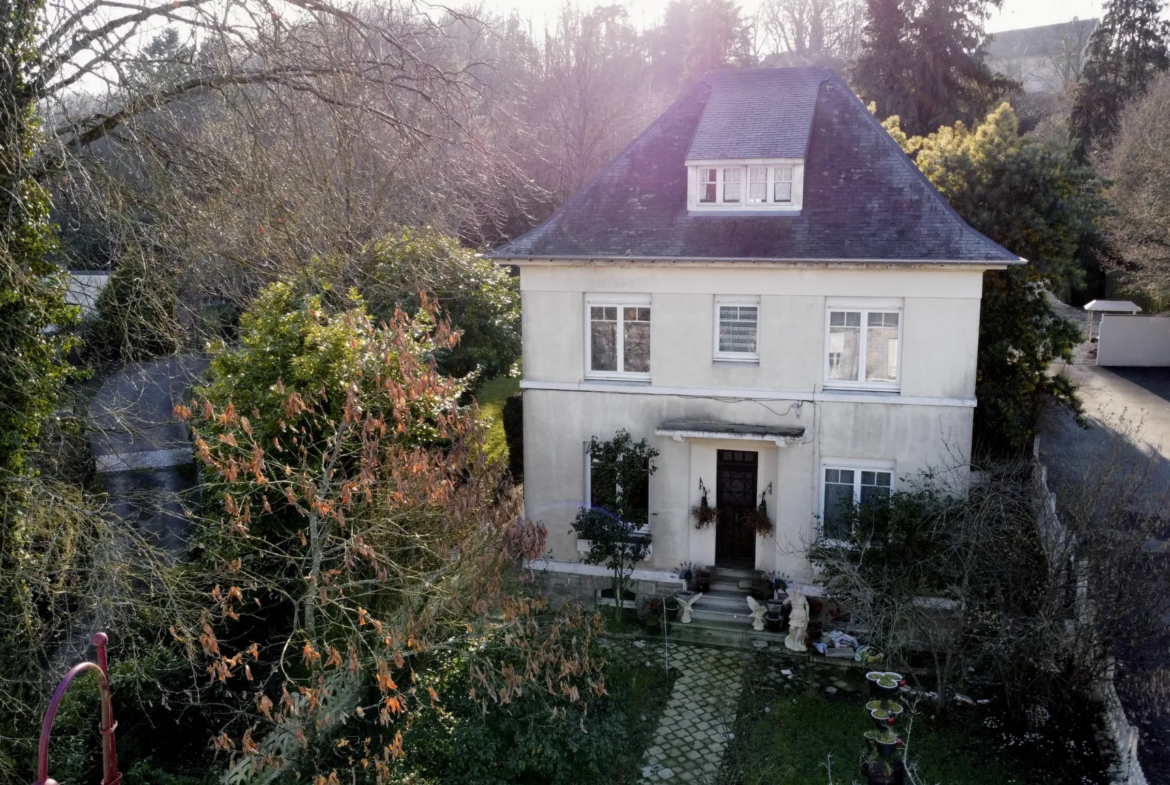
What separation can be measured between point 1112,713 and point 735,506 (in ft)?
24.4

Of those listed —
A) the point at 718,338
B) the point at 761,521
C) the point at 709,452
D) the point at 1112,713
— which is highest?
the point at 718,338

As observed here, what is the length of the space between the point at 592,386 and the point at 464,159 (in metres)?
7.90

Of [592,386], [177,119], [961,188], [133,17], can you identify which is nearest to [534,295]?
[592,386]

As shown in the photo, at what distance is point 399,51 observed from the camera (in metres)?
9.84

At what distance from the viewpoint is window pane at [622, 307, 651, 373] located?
1794 cm

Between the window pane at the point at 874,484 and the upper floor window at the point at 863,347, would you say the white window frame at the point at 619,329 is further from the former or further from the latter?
the window pane at the point at 874,484

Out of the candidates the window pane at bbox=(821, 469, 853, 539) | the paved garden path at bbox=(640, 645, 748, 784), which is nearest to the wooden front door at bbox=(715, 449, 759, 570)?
the window pane at bbox=(821, 469, 853, 539)

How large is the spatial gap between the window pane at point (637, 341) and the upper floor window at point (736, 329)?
139cm

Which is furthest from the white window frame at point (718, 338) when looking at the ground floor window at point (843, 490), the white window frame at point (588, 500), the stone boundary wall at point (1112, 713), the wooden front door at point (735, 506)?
the stone boundary wall at point (1112, 713)

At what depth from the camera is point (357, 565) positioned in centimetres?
1292

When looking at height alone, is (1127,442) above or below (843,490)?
below

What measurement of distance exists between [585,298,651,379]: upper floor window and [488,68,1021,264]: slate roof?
1.19m

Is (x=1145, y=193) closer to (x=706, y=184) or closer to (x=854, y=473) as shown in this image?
(x=854, y=473)

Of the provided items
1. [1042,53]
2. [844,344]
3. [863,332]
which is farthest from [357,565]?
[1042,53]
